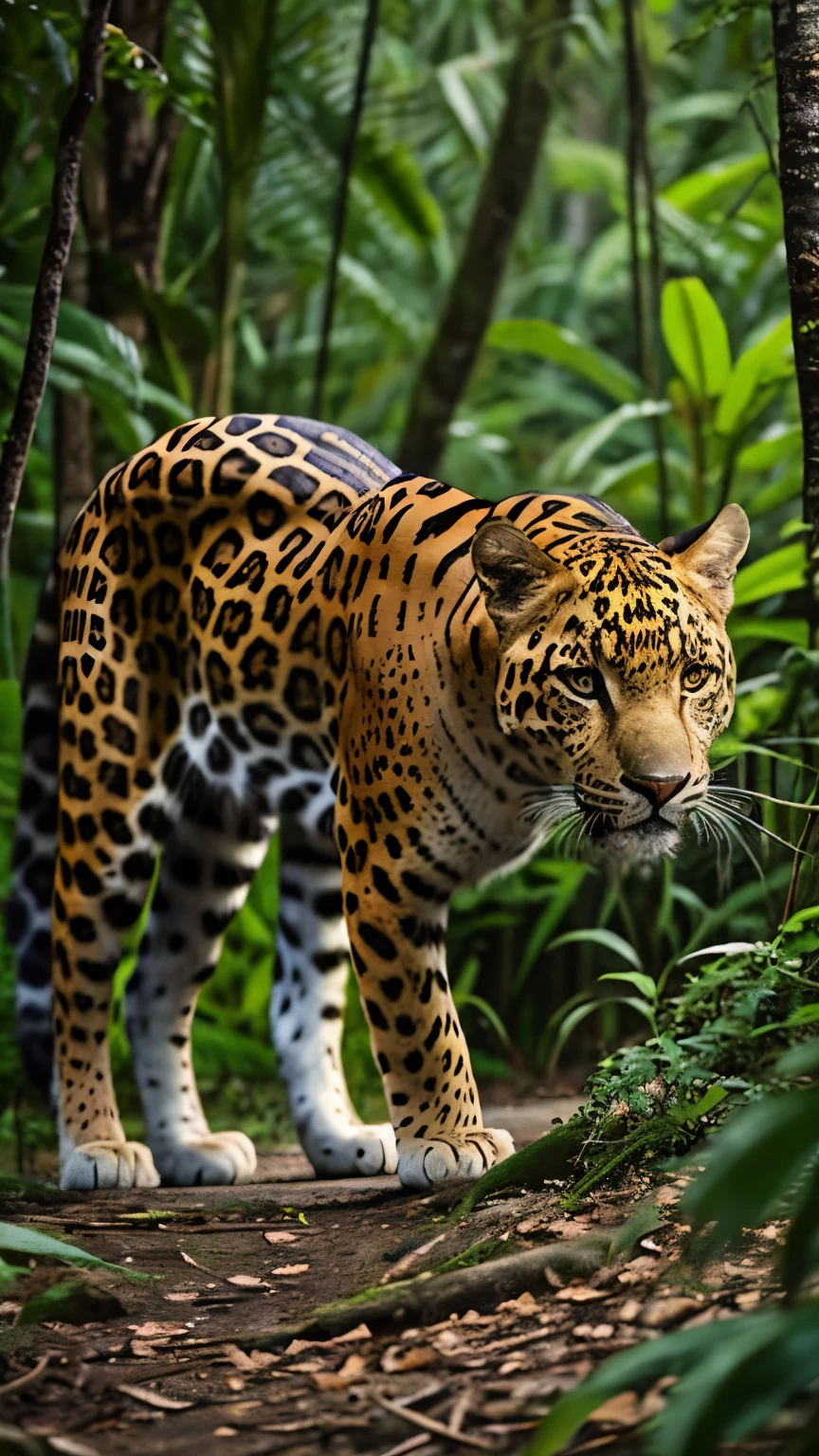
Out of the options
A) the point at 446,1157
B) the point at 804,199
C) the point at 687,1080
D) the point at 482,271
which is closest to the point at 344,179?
the point at 482,271

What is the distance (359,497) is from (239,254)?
2802mm

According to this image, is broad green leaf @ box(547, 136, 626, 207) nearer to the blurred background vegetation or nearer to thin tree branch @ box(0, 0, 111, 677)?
the blurred background vegetation

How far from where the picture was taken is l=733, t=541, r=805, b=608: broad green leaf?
5871mm

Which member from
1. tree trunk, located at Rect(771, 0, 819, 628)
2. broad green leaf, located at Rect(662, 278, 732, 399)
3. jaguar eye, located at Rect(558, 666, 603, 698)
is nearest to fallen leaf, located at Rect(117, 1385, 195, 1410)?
jaguar eye, located at Rect(558, 666, 603, 698)

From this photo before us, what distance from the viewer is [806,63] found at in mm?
3314

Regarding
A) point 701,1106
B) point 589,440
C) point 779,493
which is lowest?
point 701,1106

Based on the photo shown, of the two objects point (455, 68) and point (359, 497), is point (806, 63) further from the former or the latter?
point (455, 68)

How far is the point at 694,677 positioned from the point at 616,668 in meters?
0.17

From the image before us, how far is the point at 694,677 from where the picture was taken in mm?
3287

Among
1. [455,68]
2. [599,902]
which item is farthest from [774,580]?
[455,68]

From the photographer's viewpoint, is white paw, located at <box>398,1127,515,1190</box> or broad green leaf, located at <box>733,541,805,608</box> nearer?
white paw, located at <box>398,1127,515,1190</box>

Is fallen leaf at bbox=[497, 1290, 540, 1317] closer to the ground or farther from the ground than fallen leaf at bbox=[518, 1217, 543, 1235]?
farther from the ground

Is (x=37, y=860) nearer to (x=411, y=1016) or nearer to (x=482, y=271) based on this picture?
(x=411, y=1016)

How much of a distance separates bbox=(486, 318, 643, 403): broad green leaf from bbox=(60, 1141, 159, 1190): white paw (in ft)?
15.0
